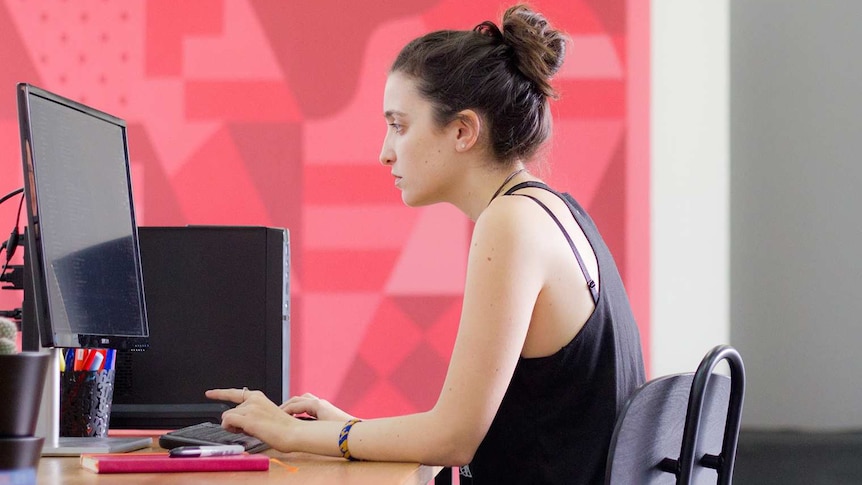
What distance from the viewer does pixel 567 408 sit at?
4.42 feet

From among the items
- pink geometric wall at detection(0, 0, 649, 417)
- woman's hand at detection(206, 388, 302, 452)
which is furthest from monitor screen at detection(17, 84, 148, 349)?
pink geometric wall at detection(0, 0, 649, 417)

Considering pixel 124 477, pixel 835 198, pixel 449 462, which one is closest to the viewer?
pixel 124 477

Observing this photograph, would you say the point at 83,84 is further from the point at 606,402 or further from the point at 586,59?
the point at 606,402

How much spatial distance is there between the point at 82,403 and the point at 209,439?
0.26 m

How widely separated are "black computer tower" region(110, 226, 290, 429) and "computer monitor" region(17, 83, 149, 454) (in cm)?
24

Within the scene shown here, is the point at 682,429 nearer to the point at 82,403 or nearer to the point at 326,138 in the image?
the point at 82,403

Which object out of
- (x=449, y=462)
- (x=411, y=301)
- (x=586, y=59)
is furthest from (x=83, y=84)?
(x=449, y=462)

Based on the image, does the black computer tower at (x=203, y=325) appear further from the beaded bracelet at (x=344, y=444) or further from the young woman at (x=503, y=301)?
the beaded bracelet at (x=344, y=444)

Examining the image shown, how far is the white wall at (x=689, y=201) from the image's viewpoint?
2744 millimetres

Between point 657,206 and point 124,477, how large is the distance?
6.33 ft

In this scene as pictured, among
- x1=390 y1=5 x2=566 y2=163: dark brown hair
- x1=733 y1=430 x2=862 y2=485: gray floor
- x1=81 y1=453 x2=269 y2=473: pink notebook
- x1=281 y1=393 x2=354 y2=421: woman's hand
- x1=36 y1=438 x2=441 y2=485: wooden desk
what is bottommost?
x1=733 y1=430 x2=862 y2=485: gray floor

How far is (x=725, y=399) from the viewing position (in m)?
1.26

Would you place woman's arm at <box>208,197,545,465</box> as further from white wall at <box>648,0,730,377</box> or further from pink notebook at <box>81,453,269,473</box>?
white wall at <box>648,0,730,377</box>

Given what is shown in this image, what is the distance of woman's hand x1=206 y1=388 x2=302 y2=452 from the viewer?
1318mm
